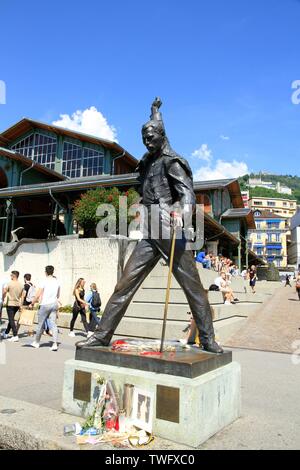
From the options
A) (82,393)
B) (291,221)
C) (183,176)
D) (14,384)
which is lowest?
(14,384)

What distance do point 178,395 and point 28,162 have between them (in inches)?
963

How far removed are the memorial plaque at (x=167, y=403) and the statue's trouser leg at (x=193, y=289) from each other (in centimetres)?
84

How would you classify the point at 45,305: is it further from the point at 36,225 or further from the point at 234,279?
the point at 36,225

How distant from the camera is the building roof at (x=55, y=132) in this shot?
25641 mm

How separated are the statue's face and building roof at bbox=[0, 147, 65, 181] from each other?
22.4 metres

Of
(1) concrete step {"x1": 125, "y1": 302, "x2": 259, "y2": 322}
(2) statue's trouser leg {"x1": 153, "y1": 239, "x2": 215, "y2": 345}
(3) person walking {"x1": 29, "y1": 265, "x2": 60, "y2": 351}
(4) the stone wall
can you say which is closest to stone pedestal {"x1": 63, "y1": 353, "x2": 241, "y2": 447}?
(2) statue's trouser leg {"x1": 153, "y1": 239, "x2": 215, "y2": 345}

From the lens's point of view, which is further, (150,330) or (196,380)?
(150,330)

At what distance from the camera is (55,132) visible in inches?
1104

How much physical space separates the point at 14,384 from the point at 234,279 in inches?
549

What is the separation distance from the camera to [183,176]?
410cm

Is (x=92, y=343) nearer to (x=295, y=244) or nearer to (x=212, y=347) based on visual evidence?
(x=212, y=347)

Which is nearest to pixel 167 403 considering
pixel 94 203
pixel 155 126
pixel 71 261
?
pixel 155 126

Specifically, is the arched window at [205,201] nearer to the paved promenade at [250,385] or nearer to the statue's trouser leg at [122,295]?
the paved promenade at [250,385]

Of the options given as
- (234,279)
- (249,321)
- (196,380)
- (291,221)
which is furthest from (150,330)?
(291,221)
